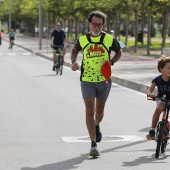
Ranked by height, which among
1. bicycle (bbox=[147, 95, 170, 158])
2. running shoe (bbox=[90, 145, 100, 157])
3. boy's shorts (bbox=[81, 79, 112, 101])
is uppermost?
boy's shorts (bbox=[81, 79, 112, 101])

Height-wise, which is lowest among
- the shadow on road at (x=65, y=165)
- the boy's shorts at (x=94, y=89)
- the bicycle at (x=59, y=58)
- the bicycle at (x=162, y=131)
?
the bicycle at (x=59, y=58)

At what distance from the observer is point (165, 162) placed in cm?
890

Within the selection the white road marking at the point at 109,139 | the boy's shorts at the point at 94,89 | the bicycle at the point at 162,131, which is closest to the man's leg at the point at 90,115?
the boy's shorts at the point at 94,89

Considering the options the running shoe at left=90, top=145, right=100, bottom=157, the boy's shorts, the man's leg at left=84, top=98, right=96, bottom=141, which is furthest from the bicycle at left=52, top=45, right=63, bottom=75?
the running shoe at left=90, top=145, right=100, bottom=157

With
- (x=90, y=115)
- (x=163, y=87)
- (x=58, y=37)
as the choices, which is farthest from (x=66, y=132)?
(x=58, y=37)

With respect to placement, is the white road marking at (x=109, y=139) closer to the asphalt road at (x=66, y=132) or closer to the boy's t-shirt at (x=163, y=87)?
the asphalt road at (x=66, y=132)

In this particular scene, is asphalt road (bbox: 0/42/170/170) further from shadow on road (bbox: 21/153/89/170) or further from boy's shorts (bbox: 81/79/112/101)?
boy's shorts (bbox: 81/79/112/101)

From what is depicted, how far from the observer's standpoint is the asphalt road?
892 cm

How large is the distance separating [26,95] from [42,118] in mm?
4773

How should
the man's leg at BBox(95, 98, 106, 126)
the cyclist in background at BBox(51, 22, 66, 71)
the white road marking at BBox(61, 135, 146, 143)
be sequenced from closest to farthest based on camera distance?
the man's leg at BBox(95, 98, 106, 126) → the white road marking at BBox(61, 135, 146, 143) → the cyclist in background at BBox(51, 22, 66, 71)

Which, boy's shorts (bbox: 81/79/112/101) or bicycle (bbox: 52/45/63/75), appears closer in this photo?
boy's shorts (bbox: 81/79/112/101)

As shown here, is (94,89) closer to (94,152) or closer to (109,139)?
(94,152)

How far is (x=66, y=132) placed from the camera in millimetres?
11734

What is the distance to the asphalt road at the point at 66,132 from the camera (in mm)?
8921
